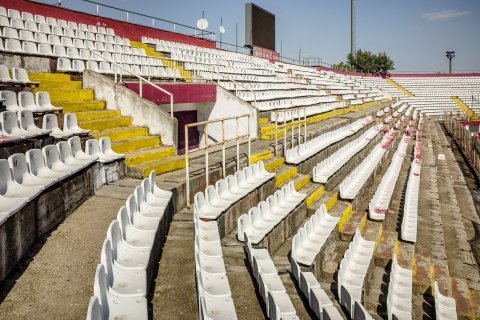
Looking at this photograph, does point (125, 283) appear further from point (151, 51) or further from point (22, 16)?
point (151, 51)

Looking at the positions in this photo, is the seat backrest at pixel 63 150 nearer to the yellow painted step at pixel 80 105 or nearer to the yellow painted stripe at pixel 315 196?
the yellow painted step at pixel 80 105

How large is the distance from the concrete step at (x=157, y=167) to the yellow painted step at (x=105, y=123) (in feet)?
4.19

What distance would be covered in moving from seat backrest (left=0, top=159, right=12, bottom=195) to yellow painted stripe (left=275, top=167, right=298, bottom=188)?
4.49 metres

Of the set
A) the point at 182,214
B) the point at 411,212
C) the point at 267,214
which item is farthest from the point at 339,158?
the point at 182,214

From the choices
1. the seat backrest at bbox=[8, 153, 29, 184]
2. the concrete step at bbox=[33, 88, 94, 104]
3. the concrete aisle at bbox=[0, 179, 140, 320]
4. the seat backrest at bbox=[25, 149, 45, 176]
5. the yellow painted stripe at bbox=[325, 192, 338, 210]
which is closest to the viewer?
the concrete aisle at bbox=[0, 179, 140, 320]

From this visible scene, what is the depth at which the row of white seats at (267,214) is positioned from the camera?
475cm

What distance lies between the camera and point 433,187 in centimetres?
1112

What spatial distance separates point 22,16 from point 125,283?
32.1 ft

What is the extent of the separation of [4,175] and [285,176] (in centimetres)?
501

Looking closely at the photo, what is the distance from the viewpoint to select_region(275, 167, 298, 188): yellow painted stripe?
23.4ft

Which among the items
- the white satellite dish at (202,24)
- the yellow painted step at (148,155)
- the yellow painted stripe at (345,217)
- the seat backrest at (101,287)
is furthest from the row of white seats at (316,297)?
the white satellite dish at (202,24)

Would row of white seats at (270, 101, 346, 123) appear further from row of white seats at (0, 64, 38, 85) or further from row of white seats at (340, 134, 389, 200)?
row of white seats at (0, 64, 38, 85)

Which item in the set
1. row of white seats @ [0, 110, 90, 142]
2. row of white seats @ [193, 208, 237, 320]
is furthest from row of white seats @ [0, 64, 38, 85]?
row of white seats @ [193, 208, 237, 320]

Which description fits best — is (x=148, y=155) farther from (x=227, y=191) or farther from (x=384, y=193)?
(x=384, y=193)
